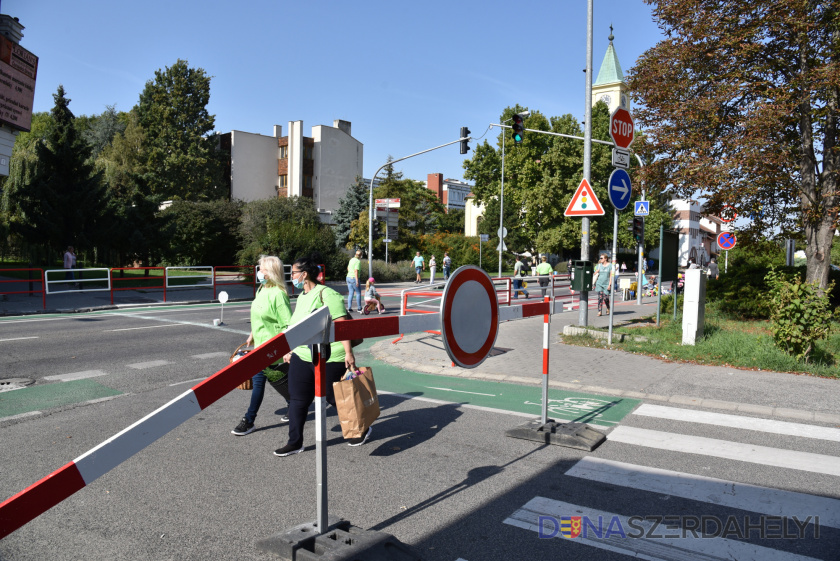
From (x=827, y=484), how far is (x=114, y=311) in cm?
1832

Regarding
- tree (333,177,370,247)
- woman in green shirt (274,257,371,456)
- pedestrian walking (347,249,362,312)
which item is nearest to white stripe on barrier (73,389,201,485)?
woman in green shirt (274,257,371,456)

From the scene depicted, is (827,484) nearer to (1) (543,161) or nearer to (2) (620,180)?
(2) (620,180)

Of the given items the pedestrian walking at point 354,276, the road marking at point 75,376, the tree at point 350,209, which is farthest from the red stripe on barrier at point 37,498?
the tree at point 350,209

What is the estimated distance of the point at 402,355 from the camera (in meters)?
11.0

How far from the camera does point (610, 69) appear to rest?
7131 centimetres

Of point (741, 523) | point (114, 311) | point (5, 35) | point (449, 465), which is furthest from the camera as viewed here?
point (5, 35)

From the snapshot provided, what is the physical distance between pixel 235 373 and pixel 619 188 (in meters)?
9.61

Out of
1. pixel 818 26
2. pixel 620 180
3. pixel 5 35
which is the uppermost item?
pixel 5 35

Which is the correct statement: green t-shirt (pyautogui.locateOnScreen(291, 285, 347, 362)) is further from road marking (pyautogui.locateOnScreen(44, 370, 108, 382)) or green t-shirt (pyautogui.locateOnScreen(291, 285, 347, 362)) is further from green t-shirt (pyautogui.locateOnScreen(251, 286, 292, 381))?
road marking (pyautogui.locateOnScreen(44, 370, 108, 382))

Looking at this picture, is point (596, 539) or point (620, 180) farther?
point (620, 180)

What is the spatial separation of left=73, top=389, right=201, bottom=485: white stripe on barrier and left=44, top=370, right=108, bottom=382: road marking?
6.98 m

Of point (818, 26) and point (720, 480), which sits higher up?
point (818, 26)

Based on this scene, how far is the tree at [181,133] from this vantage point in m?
55.6

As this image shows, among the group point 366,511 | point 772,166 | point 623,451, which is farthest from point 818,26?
point 366,511
